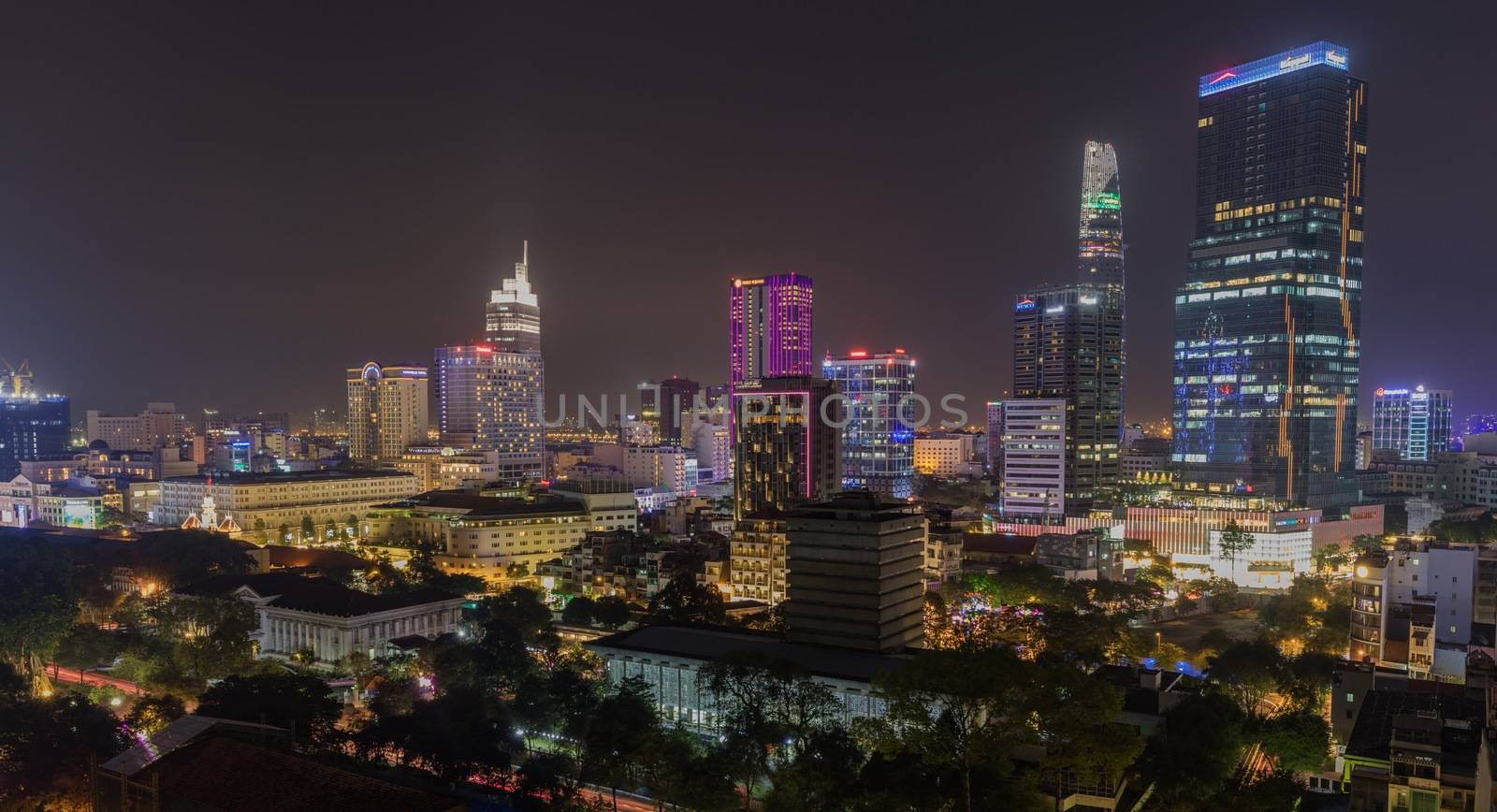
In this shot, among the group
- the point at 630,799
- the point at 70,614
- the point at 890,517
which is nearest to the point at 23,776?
the point at 630,799

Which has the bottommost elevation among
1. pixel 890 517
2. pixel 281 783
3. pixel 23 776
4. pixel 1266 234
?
pixel 23 776

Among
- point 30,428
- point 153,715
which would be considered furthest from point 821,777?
point 30,428

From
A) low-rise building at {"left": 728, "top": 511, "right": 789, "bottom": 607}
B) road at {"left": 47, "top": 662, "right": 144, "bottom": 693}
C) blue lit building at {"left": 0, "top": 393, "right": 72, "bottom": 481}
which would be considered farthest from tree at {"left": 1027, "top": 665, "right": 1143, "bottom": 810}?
blue lit building at {"left": 0, "top": 393, "right": 72, "bottom": 481}

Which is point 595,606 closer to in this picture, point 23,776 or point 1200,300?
point 23,776

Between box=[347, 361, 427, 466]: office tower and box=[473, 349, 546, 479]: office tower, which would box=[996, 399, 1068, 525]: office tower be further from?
box=[347, 361, 427, 466]: office tower

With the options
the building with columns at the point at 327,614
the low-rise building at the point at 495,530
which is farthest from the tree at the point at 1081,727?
the low-rise building at the point at 495,530

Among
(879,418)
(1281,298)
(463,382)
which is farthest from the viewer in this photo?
(463,382)

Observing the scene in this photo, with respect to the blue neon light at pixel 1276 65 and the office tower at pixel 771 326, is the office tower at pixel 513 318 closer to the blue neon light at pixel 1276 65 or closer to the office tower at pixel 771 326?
the office tower at pixel 771 326

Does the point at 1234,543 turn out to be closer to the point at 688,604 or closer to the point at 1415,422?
the point at 688,604
